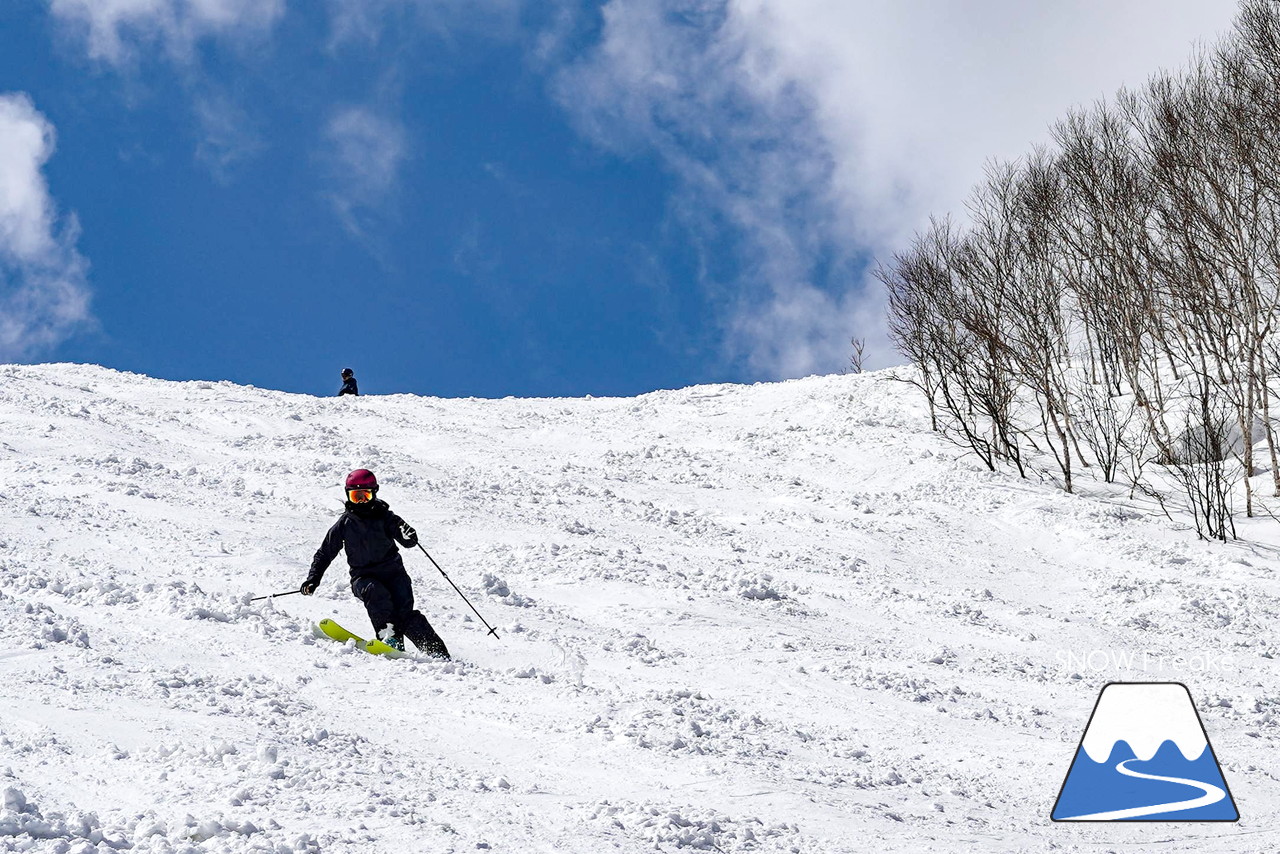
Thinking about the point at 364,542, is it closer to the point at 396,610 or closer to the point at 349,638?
the point at 396,610

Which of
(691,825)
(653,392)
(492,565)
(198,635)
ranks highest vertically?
(653,392)

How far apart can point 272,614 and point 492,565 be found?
3.50 meters

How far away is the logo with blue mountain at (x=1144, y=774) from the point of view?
493 cm

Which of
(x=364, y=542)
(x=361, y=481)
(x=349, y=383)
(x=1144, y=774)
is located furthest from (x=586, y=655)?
(x=349, y=383)

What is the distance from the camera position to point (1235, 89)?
61.0 feet

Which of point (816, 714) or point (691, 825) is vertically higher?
point (816, 714)

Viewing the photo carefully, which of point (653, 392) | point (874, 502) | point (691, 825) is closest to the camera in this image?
point (691, 825)

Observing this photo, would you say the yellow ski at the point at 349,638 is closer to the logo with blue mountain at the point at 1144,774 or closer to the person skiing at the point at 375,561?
the person skiing at the point at 375,561

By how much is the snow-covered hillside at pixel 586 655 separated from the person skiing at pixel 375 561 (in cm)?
42

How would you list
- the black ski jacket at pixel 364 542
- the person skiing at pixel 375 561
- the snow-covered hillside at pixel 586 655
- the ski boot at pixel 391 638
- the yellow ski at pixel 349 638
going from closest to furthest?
the snow-covered hillside at pixel 586 655 < the yellow ski at pixel 349 638 < the ski boot at pixel 391 638 < the person skiing at pixel 375 561 < the black ski jacket at pixel 364 542

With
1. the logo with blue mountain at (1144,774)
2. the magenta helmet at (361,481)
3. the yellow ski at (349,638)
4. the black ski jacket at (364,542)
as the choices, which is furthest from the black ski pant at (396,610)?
the logo with blue mountain at (1144,774)

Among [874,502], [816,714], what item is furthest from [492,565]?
[874,502]

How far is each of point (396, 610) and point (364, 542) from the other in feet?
2.09

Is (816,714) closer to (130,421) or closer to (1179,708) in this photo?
(1179,708)
